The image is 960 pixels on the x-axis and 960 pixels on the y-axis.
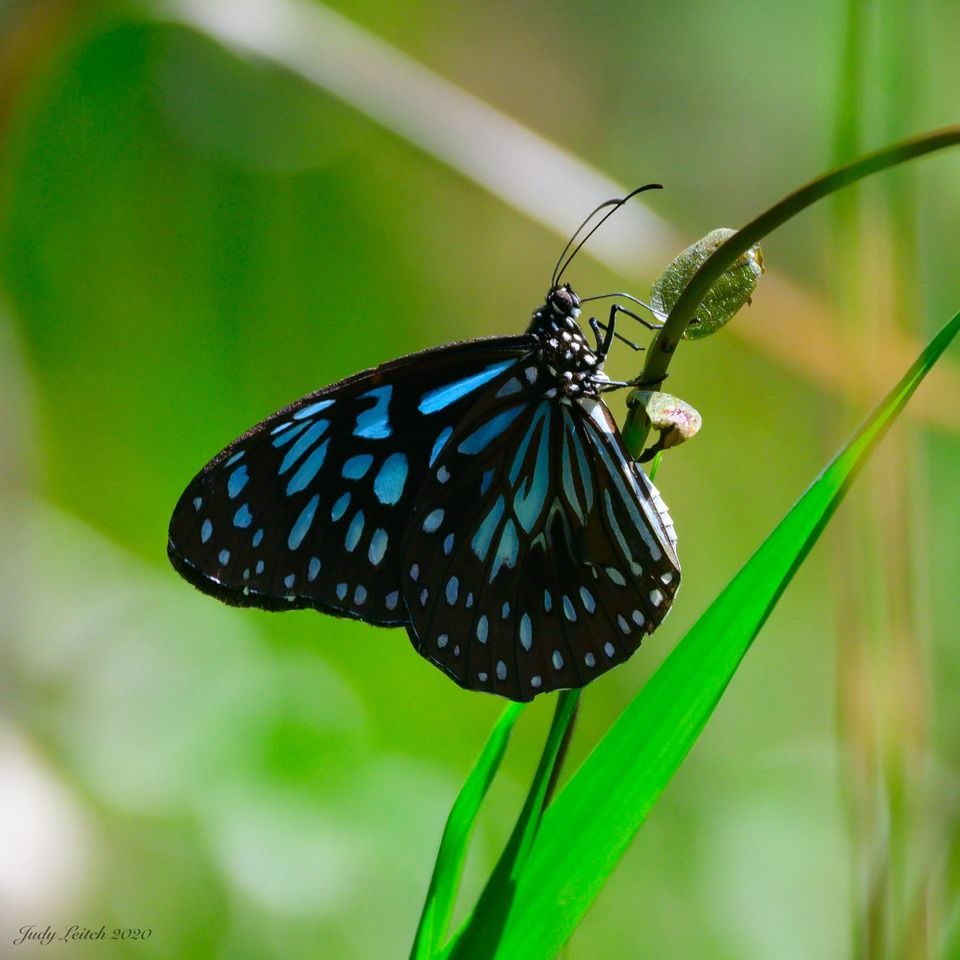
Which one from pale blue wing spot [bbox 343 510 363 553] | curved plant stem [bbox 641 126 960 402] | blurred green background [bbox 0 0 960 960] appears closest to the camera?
curved plant stem [bbox 641 126 960 402]

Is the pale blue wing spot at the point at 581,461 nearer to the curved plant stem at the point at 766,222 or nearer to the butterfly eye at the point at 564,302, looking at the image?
the butterfly eye at the point at 564,302

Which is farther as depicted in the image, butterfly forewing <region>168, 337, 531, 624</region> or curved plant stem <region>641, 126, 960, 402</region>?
butterfly forewing <region>168, 337, 531, 624</region>

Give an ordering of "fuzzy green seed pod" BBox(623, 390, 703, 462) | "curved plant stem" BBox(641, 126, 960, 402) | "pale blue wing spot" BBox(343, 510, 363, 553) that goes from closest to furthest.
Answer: "curved plant stem" BBox(641, 126, 960, 402)
"fuzzy green seed pod" BBox(623, 390, 703, 462)
"pale blue wing spot" BBox(343, 510, 363, 553)

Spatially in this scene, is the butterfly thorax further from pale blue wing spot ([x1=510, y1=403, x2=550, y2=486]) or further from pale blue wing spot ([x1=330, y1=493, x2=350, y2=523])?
pale blue wing spot ([x1=330, y1=493, x2=350, y2=523])

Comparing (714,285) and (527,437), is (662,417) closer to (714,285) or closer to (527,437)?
(714,285)
